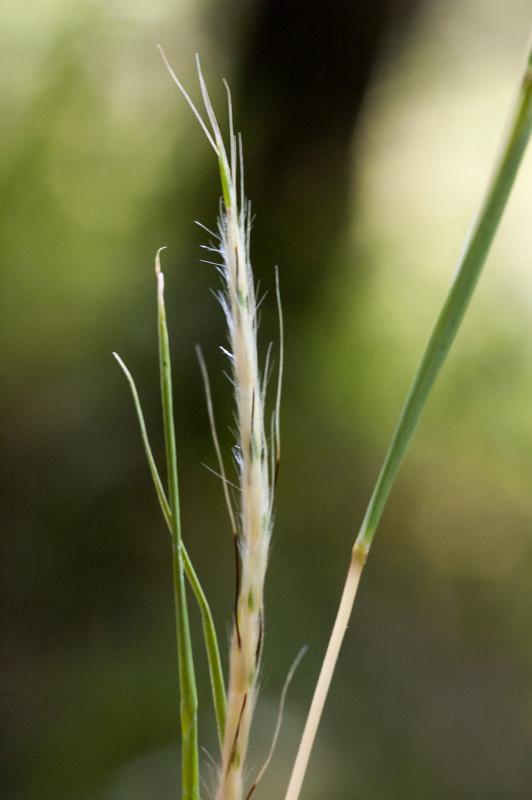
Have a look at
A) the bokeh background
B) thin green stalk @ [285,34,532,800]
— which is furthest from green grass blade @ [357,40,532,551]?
the bokeh background

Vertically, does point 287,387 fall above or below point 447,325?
below

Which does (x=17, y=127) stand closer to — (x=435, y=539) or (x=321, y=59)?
(x=321, y=59)

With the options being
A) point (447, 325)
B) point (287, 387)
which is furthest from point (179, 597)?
point (287, 387)

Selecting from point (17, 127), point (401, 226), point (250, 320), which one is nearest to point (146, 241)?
point (17, 127)

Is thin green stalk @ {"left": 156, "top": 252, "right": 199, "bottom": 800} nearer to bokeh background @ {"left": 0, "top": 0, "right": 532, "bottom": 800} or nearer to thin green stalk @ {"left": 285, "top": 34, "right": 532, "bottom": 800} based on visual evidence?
thin green stalk @ {"left": 285, "top": 34, "right": 532, "bottom": 800}

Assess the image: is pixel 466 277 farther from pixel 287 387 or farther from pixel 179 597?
pixel 287 387

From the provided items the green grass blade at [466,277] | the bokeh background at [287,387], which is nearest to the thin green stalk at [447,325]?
the green grass blade at [466,277]

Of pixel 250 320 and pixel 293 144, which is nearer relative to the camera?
pixel 250 320
